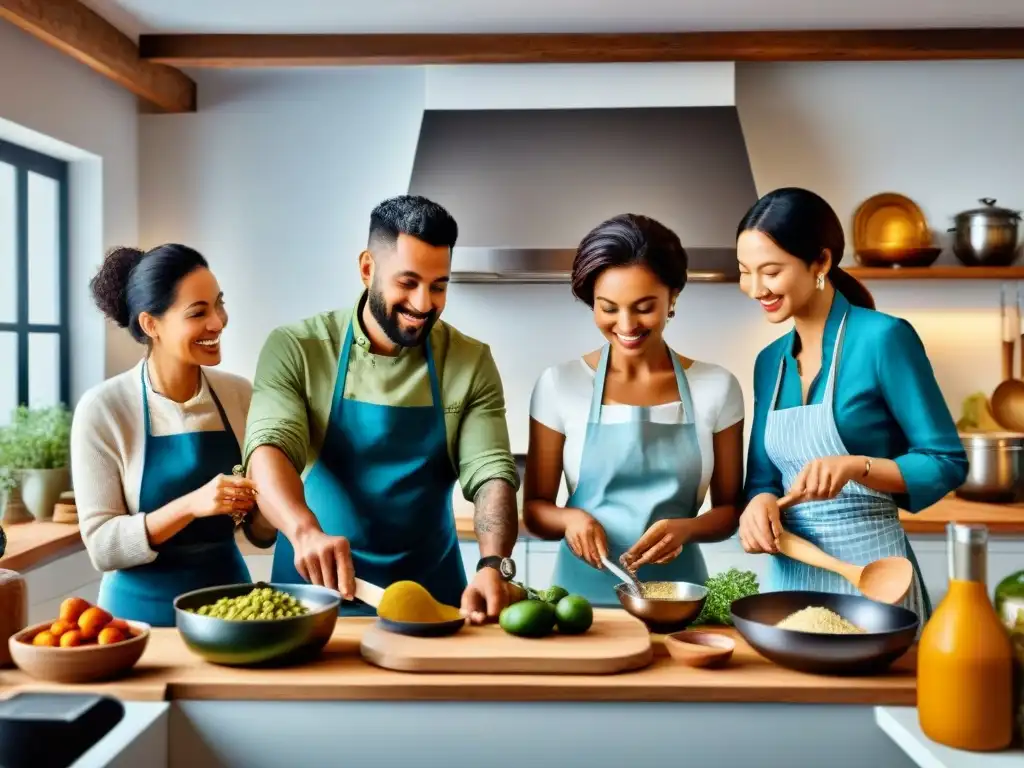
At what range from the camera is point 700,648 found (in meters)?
1.59

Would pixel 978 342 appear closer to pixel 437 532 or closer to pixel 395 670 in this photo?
pixel 437 532

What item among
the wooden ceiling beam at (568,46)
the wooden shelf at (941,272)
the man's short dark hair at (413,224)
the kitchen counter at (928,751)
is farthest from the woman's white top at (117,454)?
the wooden shelf at (941,272)

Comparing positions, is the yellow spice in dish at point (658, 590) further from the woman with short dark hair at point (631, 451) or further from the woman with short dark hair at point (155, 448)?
the woman with short dark hair at point (155, 448)

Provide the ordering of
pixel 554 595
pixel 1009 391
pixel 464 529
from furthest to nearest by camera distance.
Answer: pixel 1009 391 → pixel 464 529 → pixel 554 595

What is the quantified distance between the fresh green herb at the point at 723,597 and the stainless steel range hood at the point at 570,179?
6.55 feet

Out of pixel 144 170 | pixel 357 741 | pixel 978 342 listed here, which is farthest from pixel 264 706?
pixel 978 342

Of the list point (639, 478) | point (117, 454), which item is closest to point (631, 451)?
point (639, 478)

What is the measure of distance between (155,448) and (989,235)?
3342 mm

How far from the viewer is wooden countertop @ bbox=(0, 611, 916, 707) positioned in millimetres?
1495

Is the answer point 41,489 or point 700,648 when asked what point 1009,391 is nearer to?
point 700,648

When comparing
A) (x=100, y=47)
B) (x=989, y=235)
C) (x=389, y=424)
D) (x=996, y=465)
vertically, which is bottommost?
(x=996, y=465)

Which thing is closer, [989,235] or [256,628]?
[256,628]

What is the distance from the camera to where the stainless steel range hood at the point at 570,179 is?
3754 mm

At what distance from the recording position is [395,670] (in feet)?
5.15
